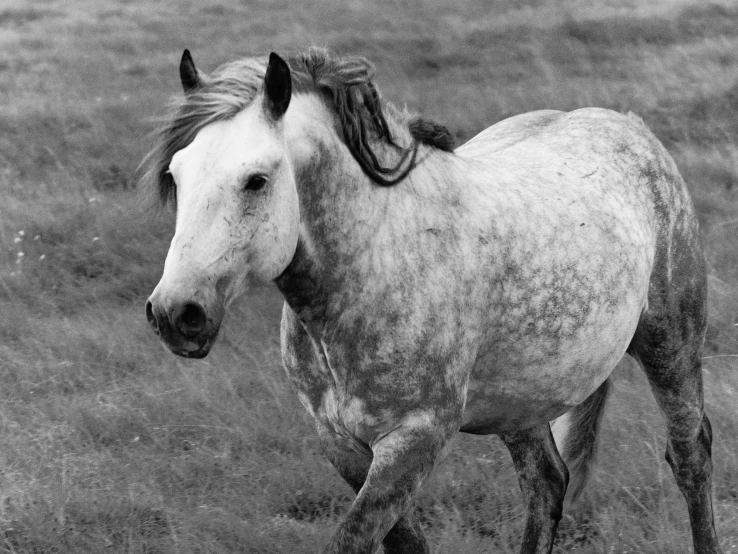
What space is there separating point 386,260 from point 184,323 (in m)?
0.67

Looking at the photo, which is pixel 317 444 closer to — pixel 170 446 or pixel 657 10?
pixel 170 446

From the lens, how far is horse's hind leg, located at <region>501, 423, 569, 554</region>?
151 inches

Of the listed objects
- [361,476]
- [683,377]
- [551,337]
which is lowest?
[683,377]

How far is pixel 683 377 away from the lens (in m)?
3.92

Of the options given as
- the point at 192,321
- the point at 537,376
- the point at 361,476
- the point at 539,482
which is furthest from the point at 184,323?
the point at 539,482

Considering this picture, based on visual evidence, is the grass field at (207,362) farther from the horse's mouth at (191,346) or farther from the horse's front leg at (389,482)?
the horse's front leg at (389,482)

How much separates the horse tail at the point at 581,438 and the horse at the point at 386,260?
64 centimetres

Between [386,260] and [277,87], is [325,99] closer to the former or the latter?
[277,87]

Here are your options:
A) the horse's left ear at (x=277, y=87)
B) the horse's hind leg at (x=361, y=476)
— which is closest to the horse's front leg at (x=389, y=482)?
the horse's hind leg at (x=361, y=476)

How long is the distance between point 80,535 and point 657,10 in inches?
469

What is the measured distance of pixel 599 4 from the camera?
1424 cm

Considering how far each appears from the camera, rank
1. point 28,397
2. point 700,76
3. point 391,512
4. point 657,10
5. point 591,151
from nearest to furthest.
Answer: point 391,512, point 591,151, point 28,397, point 700,76, point 657,10

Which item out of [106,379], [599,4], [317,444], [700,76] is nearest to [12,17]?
[599,4]

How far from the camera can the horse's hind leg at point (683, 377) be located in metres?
3.80
